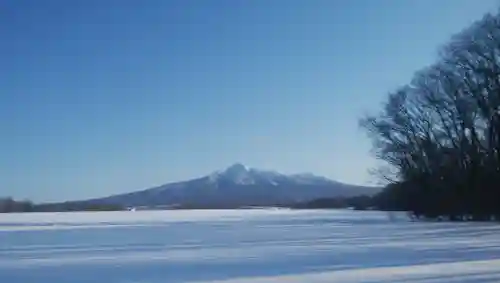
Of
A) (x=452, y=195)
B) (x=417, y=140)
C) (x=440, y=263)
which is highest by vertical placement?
(x=417, y=140)

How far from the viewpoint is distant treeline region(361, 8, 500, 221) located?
39.5 metres

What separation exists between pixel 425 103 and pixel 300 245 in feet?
106

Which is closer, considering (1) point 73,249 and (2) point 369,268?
(2) point 369,268

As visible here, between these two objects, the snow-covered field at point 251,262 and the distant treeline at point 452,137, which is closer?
the snow-covered field at point 251,262

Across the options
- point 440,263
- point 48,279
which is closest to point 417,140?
point 440,263

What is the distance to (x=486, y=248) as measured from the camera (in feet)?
57.0

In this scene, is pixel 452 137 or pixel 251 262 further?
pixel 452 137

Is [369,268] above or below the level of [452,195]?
below

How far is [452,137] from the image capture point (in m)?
46.7

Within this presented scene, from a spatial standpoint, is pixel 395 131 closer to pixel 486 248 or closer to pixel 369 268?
pixel 486 248

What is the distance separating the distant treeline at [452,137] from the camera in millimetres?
39469

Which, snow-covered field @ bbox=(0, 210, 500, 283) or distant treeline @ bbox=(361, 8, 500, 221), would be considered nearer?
snow-covered field @ bbox=(0, 210, 500, 283)

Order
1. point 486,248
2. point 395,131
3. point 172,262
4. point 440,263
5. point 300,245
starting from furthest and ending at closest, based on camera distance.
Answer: point 395,131
point 300,245
point 486,248
point 172,262
point 440,263

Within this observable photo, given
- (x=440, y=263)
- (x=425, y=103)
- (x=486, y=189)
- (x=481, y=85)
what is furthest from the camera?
(x=425, y=103)
